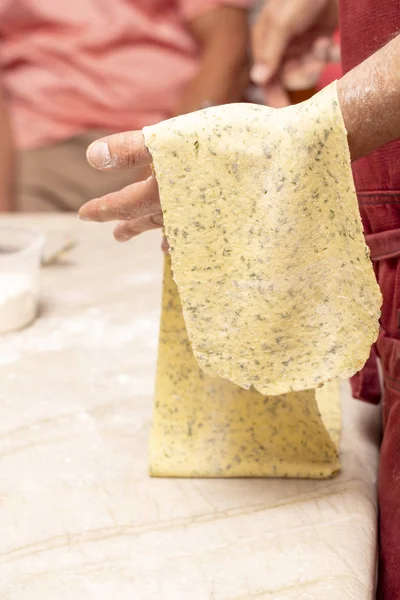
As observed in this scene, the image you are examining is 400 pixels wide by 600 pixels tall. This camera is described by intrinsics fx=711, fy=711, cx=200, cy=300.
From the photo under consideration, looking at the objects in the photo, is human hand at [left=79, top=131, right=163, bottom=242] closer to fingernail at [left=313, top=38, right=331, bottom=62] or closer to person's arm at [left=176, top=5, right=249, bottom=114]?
fingernail at [left=313, top=38, right=331, bottom=62]

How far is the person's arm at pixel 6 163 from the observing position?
67.5 inches

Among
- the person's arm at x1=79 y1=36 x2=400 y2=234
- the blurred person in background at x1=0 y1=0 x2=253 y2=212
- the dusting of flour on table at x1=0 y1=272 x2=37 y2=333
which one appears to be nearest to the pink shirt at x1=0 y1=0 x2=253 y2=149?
the blurred person in background at x1=0 y1=0 x2=253 y2=212

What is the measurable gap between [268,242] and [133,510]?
0.89 feet

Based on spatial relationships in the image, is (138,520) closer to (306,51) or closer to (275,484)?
(275,484)

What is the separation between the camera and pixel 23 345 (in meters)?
0.93

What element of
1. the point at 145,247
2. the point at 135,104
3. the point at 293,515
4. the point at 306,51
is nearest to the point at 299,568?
the point at 293,515

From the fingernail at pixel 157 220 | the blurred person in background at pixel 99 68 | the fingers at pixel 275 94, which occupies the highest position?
the blurred person in background at pixel 99 68

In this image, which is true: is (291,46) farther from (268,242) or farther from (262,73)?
(268,242)

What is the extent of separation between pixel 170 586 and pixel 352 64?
48 centimetres

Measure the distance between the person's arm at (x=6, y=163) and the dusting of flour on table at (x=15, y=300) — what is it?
2.76ft

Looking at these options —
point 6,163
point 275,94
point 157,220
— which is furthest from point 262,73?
point 6,163

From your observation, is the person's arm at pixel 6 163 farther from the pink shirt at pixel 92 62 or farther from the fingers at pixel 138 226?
the fingers at pixel 138 226

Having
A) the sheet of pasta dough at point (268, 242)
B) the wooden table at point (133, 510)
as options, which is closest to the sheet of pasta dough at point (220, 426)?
the wooden table at point (133, 510)

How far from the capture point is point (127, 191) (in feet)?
1.94
